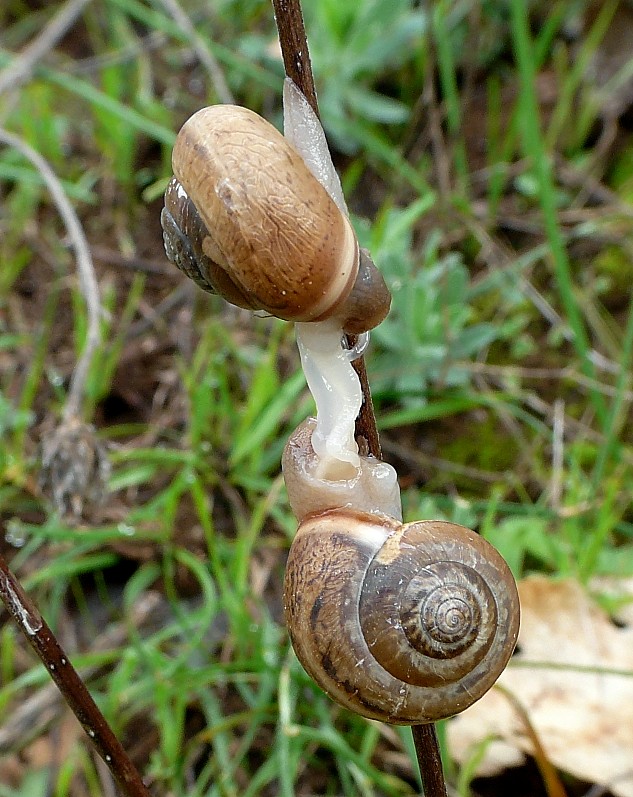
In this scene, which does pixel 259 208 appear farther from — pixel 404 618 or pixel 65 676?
pixel 65 676

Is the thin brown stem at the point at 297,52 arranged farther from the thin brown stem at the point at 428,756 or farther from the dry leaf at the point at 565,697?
the dry leaf at the point at 565,697

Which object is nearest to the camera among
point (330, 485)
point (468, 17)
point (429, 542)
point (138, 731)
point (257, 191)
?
point (257, 191)

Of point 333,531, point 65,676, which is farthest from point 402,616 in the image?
point 65,676

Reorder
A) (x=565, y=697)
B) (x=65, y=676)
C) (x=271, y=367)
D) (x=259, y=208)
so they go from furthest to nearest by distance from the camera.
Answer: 1. (x=271, y=367)
2. (x=565, y=697)
3. (x=65, y=676)
4. (x=259, y=208)

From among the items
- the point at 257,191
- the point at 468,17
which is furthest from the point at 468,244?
the point at 257,191

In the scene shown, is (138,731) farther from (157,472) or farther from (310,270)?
(310,270)
